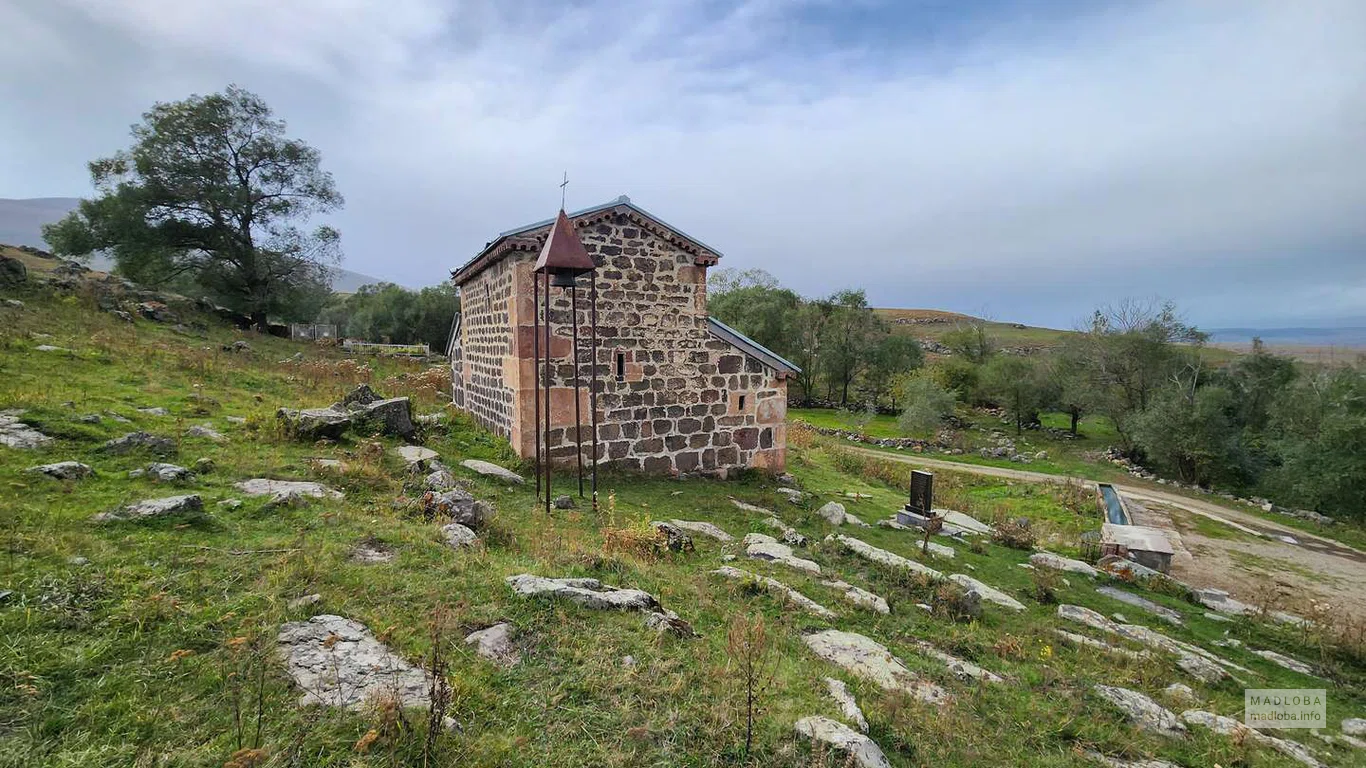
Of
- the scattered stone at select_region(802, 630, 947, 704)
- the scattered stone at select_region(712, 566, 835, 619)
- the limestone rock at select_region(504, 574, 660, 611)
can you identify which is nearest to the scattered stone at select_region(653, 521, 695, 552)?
the scattered stone at select_region(712, 566, 835, 619)

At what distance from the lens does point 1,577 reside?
364 cm

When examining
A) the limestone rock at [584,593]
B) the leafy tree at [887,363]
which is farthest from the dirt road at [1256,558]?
the leafy tree at [887,363]

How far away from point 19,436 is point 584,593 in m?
7.13

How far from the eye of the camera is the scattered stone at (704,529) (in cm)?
837

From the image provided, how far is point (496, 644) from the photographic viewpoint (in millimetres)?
4008

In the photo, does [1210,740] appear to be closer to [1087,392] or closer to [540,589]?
[540,589]

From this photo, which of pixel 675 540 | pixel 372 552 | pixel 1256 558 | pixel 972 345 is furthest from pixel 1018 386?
pixel 372 552

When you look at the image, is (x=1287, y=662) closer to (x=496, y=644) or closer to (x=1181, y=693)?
(x=1181, y=693)

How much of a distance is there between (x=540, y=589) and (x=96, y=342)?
1539cm

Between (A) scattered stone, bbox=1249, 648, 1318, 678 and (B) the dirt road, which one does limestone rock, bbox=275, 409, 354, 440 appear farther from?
(B) the dirt road

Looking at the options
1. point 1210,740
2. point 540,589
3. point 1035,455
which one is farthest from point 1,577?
point 1035,455

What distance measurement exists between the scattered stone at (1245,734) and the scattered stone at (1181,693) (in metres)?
0.26

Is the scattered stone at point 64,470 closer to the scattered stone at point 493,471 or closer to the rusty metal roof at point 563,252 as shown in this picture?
the scattered stone at point 493,471

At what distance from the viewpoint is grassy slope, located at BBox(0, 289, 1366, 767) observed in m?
2.89
